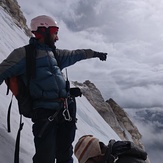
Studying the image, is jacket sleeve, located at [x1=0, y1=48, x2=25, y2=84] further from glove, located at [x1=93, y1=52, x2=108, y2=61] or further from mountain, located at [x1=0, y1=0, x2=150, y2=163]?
glove, located at [x1=93, y1=52, x2=108, y2=61]

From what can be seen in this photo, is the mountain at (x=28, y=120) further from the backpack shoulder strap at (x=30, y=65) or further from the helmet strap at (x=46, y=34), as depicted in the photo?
the helmet strap at (x=46, y=34)

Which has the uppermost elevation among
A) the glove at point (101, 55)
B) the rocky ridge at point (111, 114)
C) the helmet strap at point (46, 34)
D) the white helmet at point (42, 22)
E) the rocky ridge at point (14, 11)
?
the rocky ridge at point (14, 11)

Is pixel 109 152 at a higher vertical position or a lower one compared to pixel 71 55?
lower

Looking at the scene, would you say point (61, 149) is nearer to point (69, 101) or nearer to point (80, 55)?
point (69, 101)

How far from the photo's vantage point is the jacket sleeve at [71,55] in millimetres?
4387

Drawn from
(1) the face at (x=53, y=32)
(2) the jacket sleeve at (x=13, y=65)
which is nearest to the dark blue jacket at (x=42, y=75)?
(2) the jacket sleeve at (x=13, y=65)

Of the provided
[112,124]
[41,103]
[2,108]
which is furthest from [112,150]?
[112,124]

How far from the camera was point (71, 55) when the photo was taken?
177 inches

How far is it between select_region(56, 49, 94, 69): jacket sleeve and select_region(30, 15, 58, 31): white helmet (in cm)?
40

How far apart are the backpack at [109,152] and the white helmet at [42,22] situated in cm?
158

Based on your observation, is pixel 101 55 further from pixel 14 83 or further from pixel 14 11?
pixel 14 11

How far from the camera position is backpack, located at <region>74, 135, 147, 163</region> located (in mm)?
2871

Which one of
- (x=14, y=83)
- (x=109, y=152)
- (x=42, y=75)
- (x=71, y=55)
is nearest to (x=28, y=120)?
(x=71, y=55)

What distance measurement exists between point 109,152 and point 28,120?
359 centimetres
